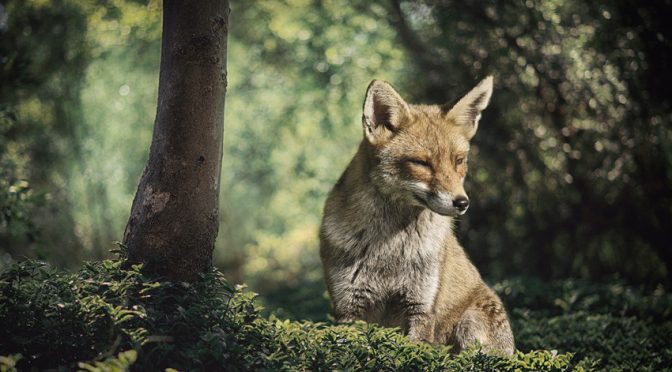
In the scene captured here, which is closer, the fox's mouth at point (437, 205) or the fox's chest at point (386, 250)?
the fox's mouth at point (437, 205)

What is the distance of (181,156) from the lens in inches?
166

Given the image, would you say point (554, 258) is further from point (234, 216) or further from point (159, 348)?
point (234, 216)

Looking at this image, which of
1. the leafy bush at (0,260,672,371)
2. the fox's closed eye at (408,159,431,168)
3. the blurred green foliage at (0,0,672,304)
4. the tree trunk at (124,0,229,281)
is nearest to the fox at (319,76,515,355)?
the fox's closed eye at (408,159,431,168)

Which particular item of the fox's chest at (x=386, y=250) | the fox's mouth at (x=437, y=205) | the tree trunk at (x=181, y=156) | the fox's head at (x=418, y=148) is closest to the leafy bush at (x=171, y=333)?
the tree trunk at (x=181, y=156)

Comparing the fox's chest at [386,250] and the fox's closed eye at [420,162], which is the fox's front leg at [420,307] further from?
the fox's closed eye at [420,162]

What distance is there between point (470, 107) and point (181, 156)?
2353 millimetres

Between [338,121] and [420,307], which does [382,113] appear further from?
[338,121]

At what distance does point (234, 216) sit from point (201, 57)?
12.8 m

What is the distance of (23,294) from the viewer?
3.79 meters

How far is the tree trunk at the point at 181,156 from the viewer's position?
4195 mm

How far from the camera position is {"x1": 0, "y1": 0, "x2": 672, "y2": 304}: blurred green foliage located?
26.9ft

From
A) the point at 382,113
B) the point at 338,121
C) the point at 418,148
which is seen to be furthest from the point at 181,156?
the point at 338,121

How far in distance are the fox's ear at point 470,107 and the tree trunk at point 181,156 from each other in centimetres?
192

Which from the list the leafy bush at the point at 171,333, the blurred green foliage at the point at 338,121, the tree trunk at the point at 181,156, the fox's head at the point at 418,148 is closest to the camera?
the leafy bush at the point at 171,333
